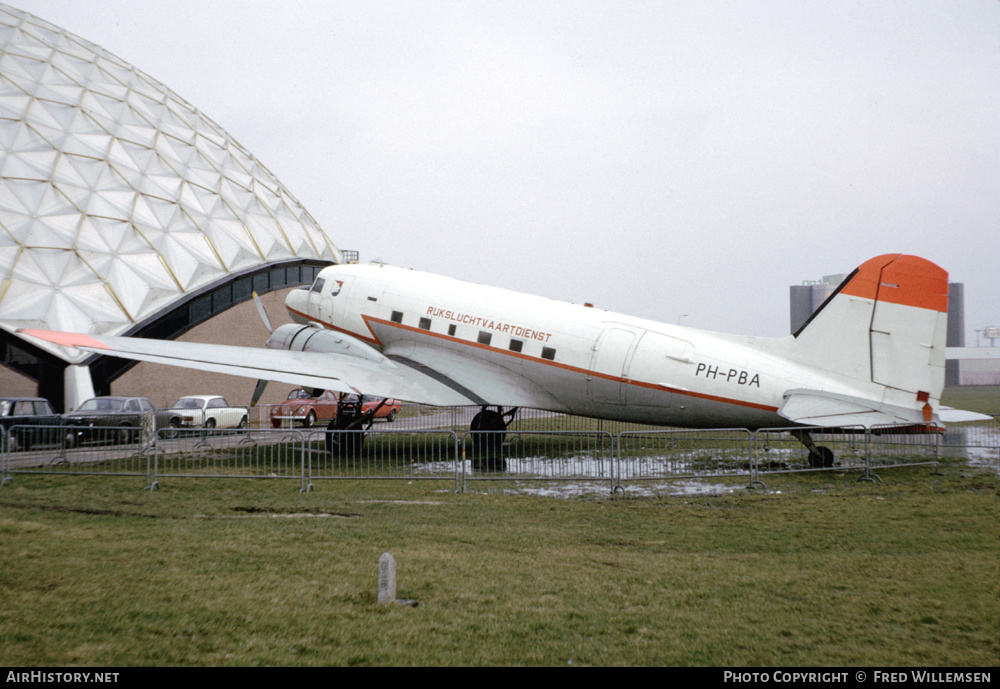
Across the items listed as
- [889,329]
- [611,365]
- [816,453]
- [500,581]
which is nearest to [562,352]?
[611,365]

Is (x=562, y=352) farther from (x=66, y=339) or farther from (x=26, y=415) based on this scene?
(x=26, y=415)

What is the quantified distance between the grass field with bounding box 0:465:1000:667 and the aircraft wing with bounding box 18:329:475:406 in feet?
16.7

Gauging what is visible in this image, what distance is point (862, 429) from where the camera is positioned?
45.9 ft

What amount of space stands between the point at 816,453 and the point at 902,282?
4075mm

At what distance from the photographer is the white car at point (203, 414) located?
84.2 feet

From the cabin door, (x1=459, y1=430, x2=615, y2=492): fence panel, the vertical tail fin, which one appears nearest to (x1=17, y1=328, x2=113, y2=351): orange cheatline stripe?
(x1=459, y1=430, x2=615, y2=492): fence panel

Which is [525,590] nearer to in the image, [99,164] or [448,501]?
[448,501]

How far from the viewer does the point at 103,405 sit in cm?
2347

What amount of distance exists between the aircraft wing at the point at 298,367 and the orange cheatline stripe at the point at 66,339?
0.13 ft

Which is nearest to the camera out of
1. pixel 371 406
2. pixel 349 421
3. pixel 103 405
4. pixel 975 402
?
pixel 349 421

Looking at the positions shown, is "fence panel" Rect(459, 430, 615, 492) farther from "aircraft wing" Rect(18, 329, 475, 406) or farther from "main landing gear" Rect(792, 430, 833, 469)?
"main landing gear" Rect(792, 430, 833, 469)

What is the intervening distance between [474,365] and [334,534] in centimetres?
1006

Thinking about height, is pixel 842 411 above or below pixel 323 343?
below

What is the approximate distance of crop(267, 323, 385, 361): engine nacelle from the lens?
800 inches
